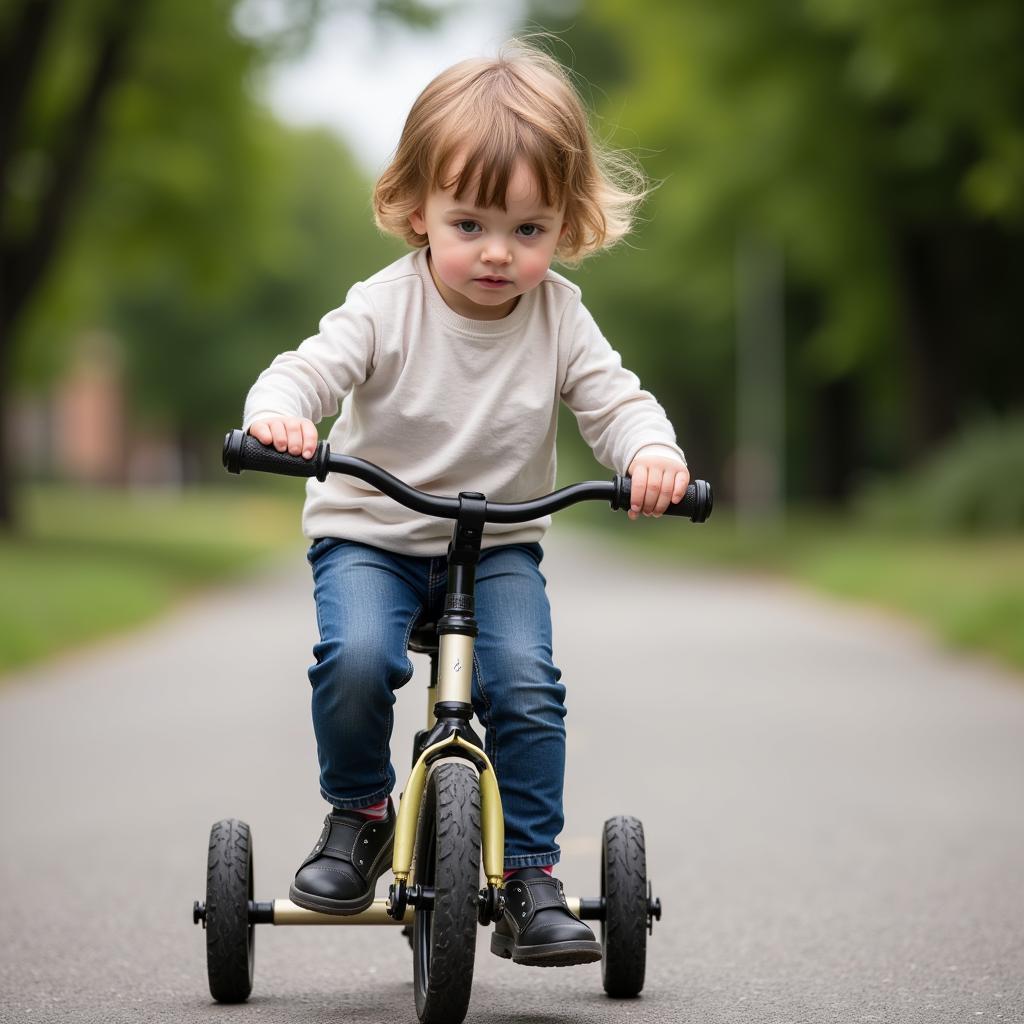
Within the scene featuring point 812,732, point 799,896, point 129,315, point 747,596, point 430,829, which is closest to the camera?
point 430,829

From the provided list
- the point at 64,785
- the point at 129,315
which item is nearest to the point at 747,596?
the point at 64,785

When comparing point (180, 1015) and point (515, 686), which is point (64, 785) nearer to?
point (180, 1015)

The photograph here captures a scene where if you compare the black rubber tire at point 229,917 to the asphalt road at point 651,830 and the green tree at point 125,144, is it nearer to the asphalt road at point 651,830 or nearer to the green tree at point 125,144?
the asphalt road at point 651,830

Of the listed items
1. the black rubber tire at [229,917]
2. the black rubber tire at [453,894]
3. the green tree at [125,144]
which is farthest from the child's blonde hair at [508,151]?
the green tree at [125,144]

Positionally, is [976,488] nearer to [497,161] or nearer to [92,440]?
[497,161]

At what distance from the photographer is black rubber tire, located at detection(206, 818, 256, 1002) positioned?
3830 millimetres

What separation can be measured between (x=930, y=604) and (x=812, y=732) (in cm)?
689

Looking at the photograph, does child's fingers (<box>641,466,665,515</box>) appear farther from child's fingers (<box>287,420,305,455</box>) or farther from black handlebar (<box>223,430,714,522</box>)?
child's fingers (<box>287,420,305,455</box>)

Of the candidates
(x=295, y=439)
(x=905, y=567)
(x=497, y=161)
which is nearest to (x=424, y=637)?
(x=295, y=439)

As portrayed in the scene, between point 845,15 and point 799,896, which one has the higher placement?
point 845,15

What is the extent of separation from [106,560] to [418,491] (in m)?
17.3

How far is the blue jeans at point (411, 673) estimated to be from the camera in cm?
357

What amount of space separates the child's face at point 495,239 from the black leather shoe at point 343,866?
1053 millimetres

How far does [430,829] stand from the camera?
3570 millimetres
